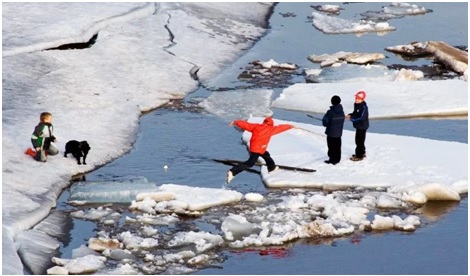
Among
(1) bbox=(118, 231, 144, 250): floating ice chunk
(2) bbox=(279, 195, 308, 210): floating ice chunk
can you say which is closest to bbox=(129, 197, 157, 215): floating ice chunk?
(1) bbox=(118, 231, 144, 250): floating ice chunk

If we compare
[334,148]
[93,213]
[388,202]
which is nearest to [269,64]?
[334,148]

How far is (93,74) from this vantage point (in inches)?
899

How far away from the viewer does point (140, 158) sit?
58.4 ft

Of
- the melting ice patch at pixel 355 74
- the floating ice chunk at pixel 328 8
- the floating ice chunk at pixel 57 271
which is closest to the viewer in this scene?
the floating ice chunk at pixel 57 271

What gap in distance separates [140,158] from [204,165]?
1.19 m

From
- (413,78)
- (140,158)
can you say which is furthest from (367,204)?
(413,78)

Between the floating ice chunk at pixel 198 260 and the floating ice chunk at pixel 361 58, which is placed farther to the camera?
the floating ice chunk at pixel 361 58

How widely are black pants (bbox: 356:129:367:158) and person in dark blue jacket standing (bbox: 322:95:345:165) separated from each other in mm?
314

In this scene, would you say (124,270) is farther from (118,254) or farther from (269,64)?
(269,64)

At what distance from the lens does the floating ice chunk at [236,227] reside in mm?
13953

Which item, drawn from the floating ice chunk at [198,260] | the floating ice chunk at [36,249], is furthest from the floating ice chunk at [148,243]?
the floating ice chunk at [36,249]

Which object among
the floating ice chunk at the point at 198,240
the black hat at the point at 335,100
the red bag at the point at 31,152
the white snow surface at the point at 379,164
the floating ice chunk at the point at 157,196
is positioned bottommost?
the floating ice chunk at the point at 198,240

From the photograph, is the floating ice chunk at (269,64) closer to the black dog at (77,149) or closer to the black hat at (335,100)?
the black hat at (335,100)

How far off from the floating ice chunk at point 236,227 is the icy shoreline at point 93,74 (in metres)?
2.52
